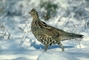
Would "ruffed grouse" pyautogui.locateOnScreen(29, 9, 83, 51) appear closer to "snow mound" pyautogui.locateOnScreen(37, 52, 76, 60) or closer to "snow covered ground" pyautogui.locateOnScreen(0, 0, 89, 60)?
"snow covered ground" pyautogui.locateOnScreen(0, 0, 89, 60)

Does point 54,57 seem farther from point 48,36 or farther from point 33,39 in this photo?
point 33,39

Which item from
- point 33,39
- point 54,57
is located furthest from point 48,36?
point 54,57

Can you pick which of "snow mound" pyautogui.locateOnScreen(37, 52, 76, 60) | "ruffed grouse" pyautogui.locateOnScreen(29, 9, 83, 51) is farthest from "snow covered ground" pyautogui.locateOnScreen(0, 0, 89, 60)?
"ruffed grouse" pyautogui.locateOnScreen(29, 9, 83, 51)

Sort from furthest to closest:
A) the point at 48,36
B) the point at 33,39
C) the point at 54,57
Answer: the point at 33,39 → the point at 48,36 → the point at 54,57

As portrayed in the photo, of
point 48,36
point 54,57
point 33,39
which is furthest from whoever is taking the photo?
point 33,39

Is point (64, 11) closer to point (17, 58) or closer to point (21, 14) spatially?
point (21, 14)

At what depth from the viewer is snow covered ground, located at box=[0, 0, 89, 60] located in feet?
21.6

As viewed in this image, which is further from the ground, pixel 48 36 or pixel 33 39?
pixel 33 39

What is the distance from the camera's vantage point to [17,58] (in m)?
6.32

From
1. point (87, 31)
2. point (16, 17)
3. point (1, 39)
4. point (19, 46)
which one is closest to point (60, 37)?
point (19, 46)

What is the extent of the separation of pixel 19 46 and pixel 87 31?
2.72 metres

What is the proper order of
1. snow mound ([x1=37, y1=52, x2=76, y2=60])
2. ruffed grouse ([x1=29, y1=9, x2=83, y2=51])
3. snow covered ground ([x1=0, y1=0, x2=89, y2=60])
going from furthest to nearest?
1. ruffed grouse ([x1=29, y1=9, x2=83, y2=51])
2. snow covered ground ([x1=0, y1=0, x2=89, y2=60])
3. snow mound ([x1=37, y1=52, x2=76, y2=60])

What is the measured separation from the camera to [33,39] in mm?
9102

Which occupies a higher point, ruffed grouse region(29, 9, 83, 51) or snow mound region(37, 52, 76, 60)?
ruffed grouse region(29, 9, 83, 51)
